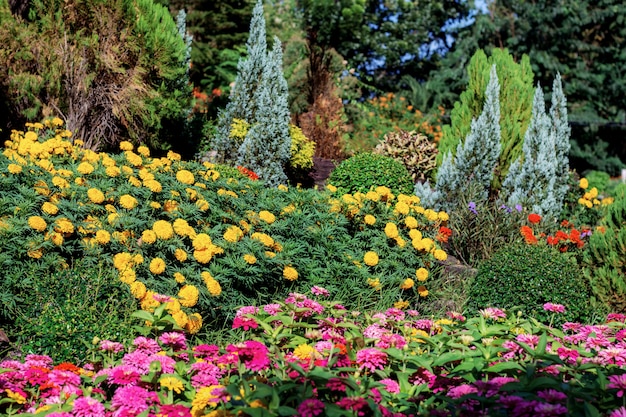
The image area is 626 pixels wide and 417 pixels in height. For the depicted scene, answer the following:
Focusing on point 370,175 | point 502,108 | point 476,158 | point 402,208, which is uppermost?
point 502,108

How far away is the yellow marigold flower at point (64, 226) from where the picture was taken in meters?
4.70

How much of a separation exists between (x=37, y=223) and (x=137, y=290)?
92cm

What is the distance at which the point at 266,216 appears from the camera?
18.7 feet

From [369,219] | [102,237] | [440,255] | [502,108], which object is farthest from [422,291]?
[502,108]

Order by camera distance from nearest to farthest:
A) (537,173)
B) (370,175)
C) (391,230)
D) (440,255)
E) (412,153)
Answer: (391,230) → (440,255) → (537,173) → (370,175) → (412,153)

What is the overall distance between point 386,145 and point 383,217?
15.4 ft

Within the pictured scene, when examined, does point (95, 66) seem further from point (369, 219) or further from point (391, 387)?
point (391, 387)

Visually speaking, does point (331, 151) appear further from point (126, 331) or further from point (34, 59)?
point (126, 331)

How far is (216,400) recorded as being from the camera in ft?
8.99

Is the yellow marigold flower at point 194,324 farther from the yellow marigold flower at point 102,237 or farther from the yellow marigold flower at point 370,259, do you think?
the yellow marigold flower at point 370,259

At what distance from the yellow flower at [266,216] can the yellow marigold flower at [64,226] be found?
1631 mm

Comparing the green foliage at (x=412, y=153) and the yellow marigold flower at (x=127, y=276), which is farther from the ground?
the green foliage at (x=412, y=153)

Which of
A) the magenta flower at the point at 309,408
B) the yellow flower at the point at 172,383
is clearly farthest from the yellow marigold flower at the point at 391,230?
the magenta flower at the point at 309,408

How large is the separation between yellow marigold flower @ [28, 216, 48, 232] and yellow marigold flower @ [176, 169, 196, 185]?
1347mm
